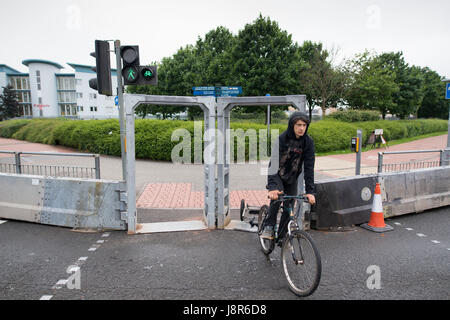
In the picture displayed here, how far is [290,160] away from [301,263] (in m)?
1.28

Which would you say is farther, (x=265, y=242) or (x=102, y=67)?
(x=102, y=67)

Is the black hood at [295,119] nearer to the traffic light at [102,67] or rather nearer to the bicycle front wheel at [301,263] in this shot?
the bicycle front wheel at [301,263]

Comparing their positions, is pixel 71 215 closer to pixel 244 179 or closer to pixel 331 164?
pixel 244 179

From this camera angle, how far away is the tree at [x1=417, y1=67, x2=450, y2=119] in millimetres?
56250

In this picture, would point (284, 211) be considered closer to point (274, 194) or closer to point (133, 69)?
point (274, 194)

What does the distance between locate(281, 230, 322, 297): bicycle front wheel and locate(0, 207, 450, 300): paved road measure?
0.16m

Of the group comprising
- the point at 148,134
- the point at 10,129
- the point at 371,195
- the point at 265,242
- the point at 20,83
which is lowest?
the point at 265,242

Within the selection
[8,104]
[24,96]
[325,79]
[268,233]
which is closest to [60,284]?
[268,233]

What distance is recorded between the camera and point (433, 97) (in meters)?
56.9

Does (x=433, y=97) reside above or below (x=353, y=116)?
above

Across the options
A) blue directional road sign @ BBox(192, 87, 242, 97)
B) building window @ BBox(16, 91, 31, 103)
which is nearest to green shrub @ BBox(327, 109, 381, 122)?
blue directional road sign @ BBox(192, 87, 242, 97)

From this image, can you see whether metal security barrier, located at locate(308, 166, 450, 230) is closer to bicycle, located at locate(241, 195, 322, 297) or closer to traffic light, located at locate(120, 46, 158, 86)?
bicycle, located at locate(241, 195, 322, 297)

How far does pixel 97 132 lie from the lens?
1619cm
